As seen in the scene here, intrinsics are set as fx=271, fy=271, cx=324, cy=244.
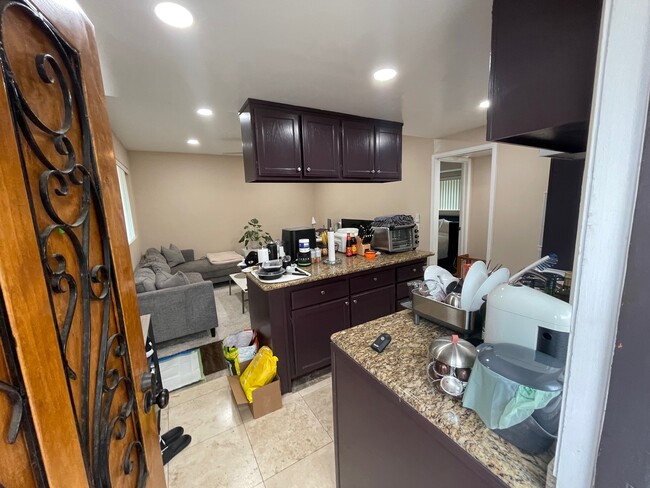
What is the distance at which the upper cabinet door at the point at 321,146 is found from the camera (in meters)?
2.51

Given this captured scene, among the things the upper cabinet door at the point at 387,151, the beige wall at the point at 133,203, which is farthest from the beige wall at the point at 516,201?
the beige wall at the point at 133,203

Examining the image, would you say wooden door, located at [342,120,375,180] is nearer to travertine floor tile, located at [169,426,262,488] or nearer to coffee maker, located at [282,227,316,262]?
coffee maker, located at [282,227,316,262]

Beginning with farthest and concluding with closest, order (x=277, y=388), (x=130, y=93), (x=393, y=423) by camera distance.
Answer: (x=130, y=93) < (x=277, y=388) < (x=393, y=423)

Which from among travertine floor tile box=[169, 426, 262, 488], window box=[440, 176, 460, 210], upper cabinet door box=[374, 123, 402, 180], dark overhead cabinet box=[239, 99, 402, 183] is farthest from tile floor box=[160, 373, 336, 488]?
window box=[440, 176, 460, 210]

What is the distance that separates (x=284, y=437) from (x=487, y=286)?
1588 mm

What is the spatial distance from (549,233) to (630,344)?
182 centimetres

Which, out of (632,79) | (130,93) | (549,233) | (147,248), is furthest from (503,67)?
(147,248)

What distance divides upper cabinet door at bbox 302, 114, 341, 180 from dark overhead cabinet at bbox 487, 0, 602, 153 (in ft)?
6.13

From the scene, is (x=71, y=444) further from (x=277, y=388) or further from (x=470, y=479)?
(x=277, y=388)

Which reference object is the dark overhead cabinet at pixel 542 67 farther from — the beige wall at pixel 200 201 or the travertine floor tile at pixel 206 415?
the beige wall at pixel 200 201

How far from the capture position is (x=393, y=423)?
2.92ft

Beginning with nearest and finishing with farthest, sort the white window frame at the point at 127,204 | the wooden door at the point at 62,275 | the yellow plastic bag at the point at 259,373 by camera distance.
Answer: the wooden door at the point at 62,275 → the yellow plastic bag at the point at 259,373 → the white window frame at the point at 127,204

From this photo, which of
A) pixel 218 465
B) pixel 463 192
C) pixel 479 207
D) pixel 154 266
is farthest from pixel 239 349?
pixel 479 207

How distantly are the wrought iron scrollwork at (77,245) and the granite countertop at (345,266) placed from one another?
50.9 inches
